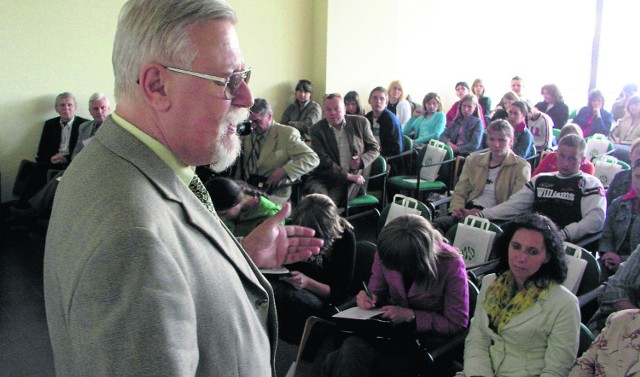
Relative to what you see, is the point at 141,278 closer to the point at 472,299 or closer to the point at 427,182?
the point at 472,299

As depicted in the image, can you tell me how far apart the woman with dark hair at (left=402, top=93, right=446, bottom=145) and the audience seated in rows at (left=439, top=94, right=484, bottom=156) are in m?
0.34

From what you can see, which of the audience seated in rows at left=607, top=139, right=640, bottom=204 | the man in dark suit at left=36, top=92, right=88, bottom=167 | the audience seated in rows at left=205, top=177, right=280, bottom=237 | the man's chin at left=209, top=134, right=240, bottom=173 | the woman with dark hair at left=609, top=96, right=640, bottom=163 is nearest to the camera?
the man's chin at left=209, top=134, right=240, bottom=173

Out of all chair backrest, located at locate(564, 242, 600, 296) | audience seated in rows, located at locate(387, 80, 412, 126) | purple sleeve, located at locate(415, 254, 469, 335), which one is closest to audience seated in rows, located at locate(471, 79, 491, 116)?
audience seated in rows, located at locate(387, 80, 412, 126)

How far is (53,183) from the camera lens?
197 inches

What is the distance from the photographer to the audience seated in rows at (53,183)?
16.5 feet

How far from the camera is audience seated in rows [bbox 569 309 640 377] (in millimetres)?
1843

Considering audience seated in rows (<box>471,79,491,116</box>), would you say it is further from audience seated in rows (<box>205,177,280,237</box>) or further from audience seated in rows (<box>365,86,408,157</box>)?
audience seated in rows (<box>205,177,280,237</box>)

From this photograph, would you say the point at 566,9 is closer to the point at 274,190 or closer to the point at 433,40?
Answer: the point at 433,40

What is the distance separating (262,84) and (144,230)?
640 cm

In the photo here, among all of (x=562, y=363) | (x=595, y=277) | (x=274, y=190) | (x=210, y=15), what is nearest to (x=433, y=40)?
(x=274, y=190)

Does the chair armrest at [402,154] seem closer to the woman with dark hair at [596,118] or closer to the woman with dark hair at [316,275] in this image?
the woman with dark hair at [596,118]

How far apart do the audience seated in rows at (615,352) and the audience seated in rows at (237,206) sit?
1664mm

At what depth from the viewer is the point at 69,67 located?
5586mm

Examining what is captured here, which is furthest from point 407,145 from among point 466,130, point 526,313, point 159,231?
point 159,231
